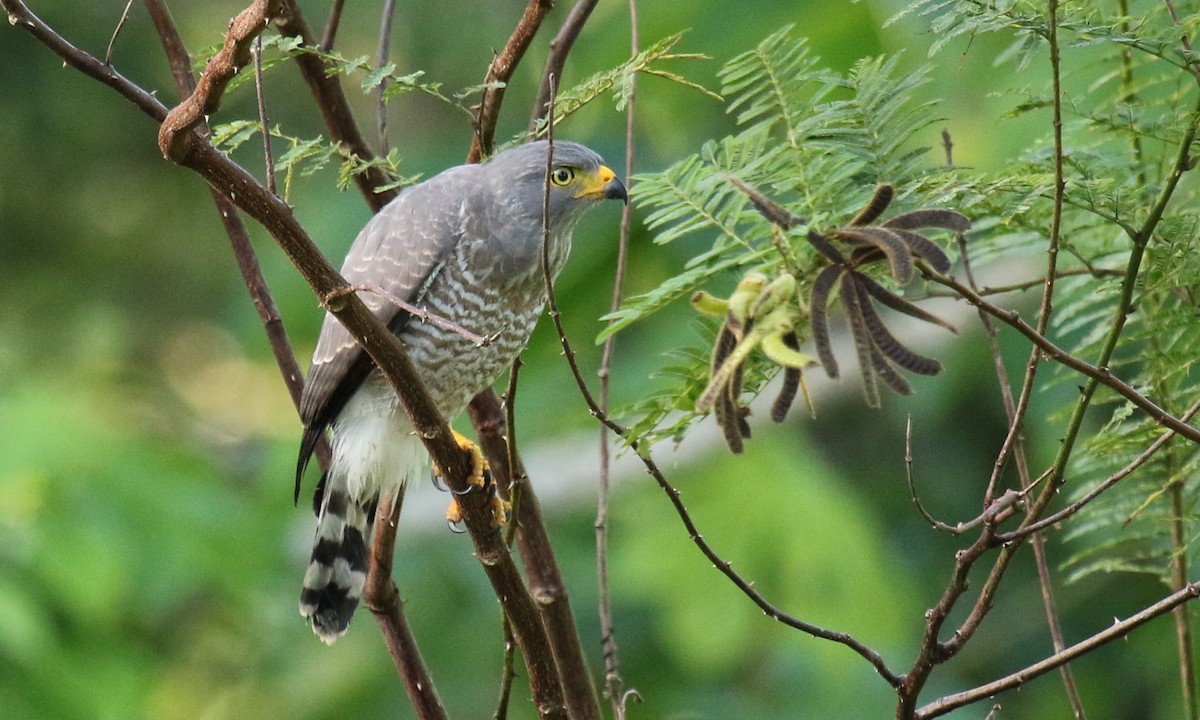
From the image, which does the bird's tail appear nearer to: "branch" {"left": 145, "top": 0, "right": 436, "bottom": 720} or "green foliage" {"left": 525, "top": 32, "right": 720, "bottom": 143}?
"branch" {"left": 145, "top": 0, "right": 436, "bottom": 720}

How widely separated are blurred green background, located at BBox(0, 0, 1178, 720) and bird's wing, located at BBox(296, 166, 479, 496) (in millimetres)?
1622

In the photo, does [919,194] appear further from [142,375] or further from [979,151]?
[142,375]

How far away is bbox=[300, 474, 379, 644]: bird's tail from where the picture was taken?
3.70 metres

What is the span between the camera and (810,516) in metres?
5.63

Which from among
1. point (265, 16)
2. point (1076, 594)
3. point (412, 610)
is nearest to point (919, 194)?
point (265, 16)

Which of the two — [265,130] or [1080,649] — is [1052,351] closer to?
[1080,649]

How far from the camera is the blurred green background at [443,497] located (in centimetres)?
507

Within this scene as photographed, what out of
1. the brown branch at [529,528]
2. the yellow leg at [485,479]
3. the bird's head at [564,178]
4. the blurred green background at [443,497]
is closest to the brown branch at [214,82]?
the brown branch at [529,528]

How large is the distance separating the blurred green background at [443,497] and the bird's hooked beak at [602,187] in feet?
4.74

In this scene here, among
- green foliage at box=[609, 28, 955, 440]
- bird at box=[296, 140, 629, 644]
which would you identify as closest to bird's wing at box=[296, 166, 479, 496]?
bird at box=[296, 140, 629, 644]

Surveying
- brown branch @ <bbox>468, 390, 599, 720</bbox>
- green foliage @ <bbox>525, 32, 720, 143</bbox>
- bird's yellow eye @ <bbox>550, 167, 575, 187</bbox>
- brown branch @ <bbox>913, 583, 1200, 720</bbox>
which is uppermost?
bird's yellow eye @ <bbox>550, 167, 575, 187</bbox>

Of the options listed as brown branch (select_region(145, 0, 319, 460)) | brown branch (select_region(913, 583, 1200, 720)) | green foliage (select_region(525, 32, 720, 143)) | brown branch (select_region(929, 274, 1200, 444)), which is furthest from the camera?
brown branch (select_region(145, 0, 319, 460))

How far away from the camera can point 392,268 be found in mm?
3418

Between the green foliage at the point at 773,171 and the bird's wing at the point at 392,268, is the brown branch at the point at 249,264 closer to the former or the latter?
the bird's wing at the point at 392,268
